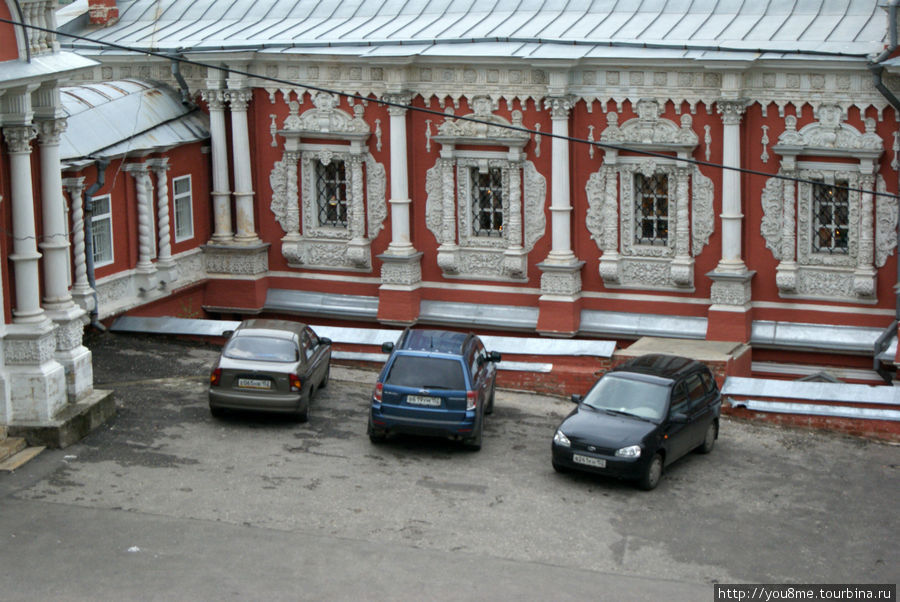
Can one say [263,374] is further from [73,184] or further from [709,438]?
[709,438]

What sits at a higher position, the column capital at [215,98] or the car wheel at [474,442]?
the column capital at [215,98]

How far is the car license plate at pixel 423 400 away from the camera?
18781mm

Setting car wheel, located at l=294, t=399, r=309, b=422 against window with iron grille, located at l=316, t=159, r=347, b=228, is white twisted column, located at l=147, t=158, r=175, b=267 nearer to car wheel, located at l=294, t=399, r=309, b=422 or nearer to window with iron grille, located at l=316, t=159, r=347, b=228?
window with iron grille, located at l=316, t=159, r=347, b=228

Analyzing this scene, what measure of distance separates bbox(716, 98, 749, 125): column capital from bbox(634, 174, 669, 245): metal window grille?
60.9 inches

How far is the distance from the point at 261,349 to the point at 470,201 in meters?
7.08

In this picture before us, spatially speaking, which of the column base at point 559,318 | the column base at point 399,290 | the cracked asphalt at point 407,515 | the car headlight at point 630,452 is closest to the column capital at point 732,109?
the column base at point 559,318

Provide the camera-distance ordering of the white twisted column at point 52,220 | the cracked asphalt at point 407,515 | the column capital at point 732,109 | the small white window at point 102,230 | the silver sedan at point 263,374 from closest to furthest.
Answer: the cracked asphalt at point 407,515, the white twisted column at point 52,220, the silver sedan at point 263,374, the column capital at point 732,109, the small white window at point 102,230

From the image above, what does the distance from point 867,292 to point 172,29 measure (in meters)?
13.7

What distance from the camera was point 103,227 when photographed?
24344mm

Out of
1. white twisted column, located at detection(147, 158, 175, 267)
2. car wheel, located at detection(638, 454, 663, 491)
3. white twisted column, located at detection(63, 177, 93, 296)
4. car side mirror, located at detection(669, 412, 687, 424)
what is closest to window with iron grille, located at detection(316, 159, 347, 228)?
white twisted column, located at detection(147, 158, 175, 267)

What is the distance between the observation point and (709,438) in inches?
771

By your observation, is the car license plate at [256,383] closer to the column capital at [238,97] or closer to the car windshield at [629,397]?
the car windshield at [629,397]

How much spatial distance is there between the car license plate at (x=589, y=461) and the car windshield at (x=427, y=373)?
6.12 feet

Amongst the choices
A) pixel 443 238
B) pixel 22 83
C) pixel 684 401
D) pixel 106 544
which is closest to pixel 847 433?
pixel 684 401
